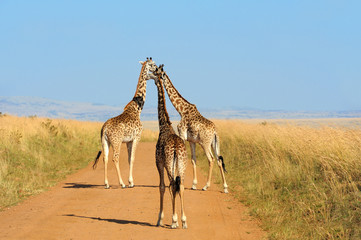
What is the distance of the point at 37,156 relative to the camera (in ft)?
59.2

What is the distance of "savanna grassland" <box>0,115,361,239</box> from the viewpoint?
9.15m

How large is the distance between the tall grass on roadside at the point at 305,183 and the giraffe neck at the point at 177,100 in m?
2.72

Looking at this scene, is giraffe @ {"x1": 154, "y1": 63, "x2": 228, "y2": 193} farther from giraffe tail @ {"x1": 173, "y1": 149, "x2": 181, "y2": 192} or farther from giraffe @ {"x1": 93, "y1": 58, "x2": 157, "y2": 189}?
giraffe tail @ {"x1": 173, "y1": 149, "x2": 181, "y2": 192}

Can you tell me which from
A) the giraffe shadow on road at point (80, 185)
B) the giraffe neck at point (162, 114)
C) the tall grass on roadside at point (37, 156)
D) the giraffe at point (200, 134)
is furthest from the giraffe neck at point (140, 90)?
the giraffe neck at point (162, 114)

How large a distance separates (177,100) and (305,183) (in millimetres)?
4674

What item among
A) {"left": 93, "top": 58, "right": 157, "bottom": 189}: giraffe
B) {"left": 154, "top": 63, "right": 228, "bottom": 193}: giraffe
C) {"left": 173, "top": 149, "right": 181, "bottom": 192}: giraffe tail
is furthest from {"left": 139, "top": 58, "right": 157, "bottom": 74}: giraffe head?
{"left": 173, "top": 149, "right": 181, "bottom": 192}: giraffe tail

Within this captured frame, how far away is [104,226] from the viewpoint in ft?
29.3

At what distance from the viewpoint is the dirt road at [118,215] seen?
8.44 meters

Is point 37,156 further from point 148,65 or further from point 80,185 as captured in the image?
point 148,65

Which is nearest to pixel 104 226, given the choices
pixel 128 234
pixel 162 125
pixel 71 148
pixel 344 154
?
pixel 128 234

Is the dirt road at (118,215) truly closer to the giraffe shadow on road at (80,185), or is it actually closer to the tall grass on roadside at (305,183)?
the giraffe shadow on road at (80,185)

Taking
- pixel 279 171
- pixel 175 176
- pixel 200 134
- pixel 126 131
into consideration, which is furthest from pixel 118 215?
pixel 279 171

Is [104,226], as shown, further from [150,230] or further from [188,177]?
[188,177]

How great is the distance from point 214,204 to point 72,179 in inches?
251
